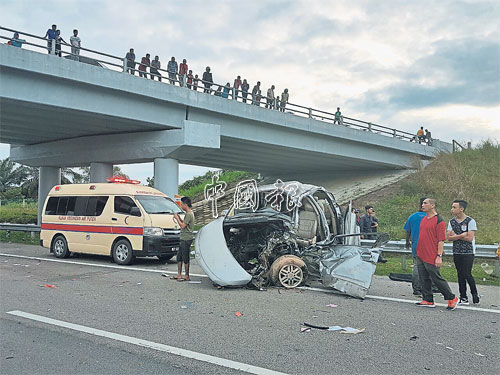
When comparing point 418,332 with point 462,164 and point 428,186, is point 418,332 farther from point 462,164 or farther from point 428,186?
point 462,164

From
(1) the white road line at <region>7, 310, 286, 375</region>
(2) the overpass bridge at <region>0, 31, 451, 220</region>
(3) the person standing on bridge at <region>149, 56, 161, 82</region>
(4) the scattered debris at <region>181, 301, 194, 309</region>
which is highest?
(3) the person standing on bridge at <region>149, 56, 161, 82</region>

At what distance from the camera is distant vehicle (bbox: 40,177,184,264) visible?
11.7 metres

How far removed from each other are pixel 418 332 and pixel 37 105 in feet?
47.1

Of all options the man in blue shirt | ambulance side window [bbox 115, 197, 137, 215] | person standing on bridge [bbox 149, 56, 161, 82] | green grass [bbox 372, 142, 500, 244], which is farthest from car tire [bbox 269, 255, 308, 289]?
green grass [bbox 372, 142, 500, 244]

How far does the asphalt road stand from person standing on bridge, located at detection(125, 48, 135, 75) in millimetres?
A: 10633

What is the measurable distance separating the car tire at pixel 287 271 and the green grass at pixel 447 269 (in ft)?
10.6

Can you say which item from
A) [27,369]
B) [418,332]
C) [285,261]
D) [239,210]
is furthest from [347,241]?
[27,369]

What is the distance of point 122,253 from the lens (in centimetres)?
1199

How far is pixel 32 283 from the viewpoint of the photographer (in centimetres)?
904

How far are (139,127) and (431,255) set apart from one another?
594 inches

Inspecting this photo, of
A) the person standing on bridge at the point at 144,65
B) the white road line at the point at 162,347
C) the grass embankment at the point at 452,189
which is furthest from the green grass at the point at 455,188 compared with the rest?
the white road line at the point at 162,347

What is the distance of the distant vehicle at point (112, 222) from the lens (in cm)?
1170

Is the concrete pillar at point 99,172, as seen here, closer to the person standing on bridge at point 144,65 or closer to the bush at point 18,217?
the person standing on bridge at point 144,65

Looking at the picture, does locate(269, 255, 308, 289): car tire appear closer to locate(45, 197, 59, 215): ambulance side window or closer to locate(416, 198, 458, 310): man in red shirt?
locate(416, 198, 458, 310): man in red shirt
